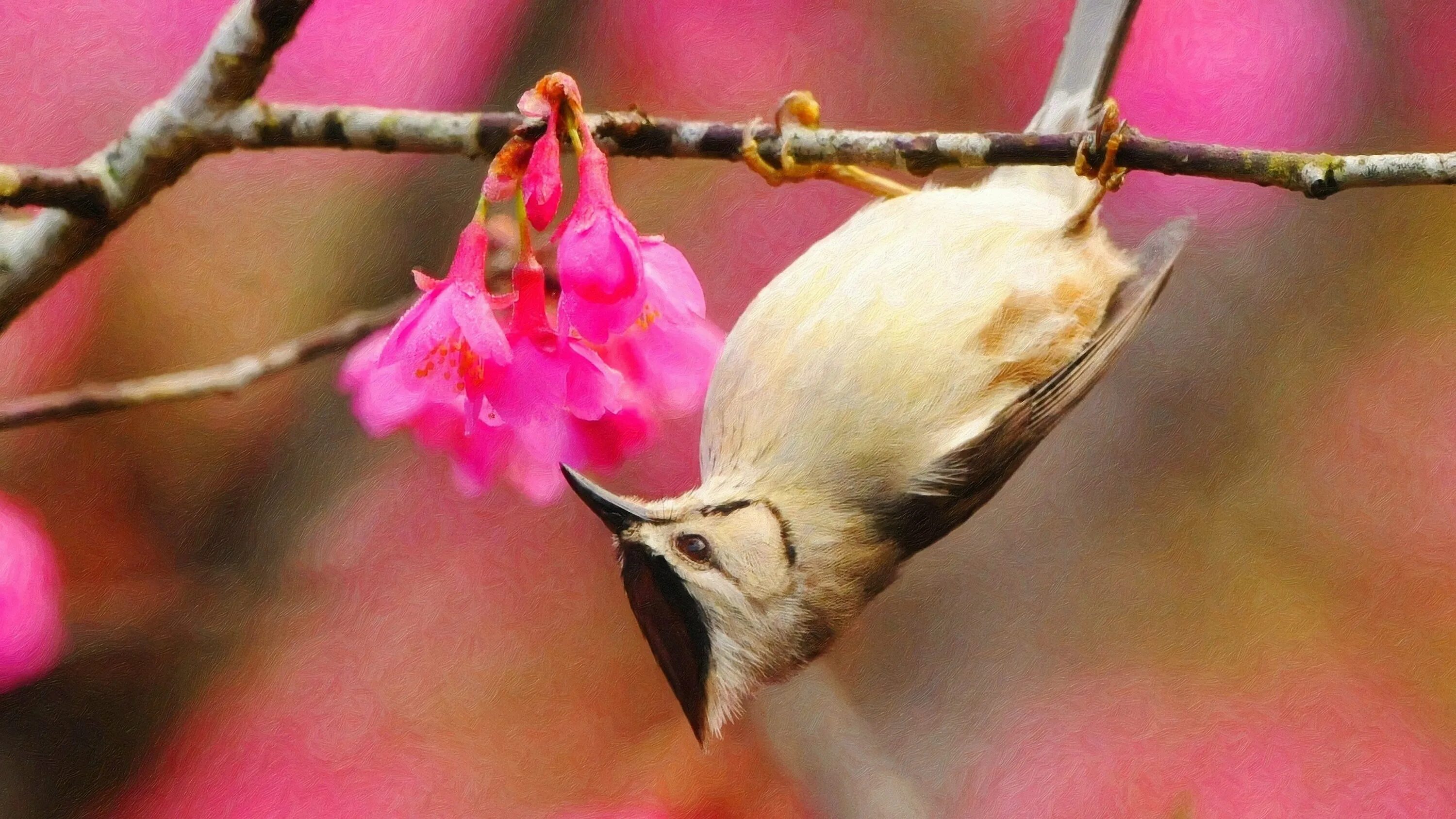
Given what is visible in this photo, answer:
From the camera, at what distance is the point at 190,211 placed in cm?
65

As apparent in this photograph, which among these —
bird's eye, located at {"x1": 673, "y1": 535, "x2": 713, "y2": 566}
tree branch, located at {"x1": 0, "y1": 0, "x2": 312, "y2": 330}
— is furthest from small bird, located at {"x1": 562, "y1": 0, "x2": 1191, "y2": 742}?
tree branch, located at {"x1": 0, "y1": 0, "x2": 312, "y2": 330}

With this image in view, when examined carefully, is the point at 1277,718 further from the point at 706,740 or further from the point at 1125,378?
the point at 706,740

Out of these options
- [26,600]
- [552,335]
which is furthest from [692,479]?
[26,600]

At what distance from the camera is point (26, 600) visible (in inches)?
24.3

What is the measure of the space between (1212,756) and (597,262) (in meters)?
0.49

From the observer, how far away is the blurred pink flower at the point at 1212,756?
612mm

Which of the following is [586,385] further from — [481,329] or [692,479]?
[692,479]

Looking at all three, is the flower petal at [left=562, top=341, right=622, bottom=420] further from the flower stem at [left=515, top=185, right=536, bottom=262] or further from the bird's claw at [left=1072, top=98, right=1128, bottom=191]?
the bird's claw at [left=1072, top=98, right=1128, bottom=191]

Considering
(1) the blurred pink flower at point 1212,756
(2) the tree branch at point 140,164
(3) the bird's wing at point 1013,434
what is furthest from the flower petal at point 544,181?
(1) the blurred pink flower at point 1212,756

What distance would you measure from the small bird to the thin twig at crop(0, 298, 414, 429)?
24cm

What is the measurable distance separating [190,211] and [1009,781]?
0.60 m

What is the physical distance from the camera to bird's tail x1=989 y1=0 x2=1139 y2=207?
60 cm

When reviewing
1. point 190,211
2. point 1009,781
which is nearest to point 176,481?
point 190,211

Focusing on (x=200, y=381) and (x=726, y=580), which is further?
(x=200, y=381)
